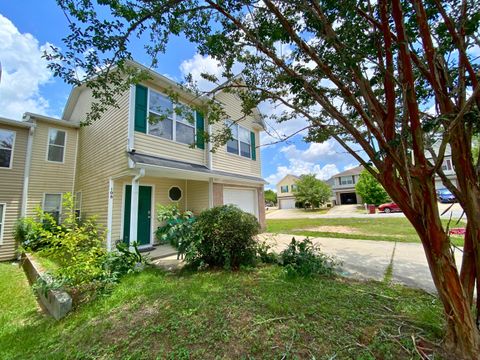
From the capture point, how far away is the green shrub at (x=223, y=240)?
4.96 metres

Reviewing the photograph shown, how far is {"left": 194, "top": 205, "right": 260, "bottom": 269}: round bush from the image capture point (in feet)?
16.3

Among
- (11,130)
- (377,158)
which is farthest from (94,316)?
(11,130)

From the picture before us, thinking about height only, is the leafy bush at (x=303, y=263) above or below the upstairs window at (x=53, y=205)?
below

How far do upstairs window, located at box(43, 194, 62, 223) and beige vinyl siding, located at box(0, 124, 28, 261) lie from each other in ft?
2.43

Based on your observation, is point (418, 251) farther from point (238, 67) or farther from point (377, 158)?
point (238, 67)

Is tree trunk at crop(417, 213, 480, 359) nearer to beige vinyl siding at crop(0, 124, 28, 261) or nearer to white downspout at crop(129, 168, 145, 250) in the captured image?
white downspout at crop(129, 168, 145, 250)

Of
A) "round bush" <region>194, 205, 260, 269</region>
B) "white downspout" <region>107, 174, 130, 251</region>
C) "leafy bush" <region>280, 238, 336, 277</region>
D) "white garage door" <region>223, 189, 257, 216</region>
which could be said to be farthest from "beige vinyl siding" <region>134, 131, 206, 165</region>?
"leafy bush" <region>280, 238, 336, 277</region>

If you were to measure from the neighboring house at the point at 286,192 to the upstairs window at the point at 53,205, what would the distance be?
1444 inches

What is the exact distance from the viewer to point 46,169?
8.88m

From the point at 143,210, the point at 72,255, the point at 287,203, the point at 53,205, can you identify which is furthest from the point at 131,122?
the point at 287,203

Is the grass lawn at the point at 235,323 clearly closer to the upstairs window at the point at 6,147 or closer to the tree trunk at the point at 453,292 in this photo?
the tree trunk at the point at 453,292

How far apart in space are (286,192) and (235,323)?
4278cm

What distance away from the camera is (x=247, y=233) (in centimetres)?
505

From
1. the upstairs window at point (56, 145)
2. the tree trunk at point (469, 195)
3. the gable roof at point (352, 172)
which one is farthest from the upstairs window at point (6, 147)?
the gable roof at point (352, 172)
